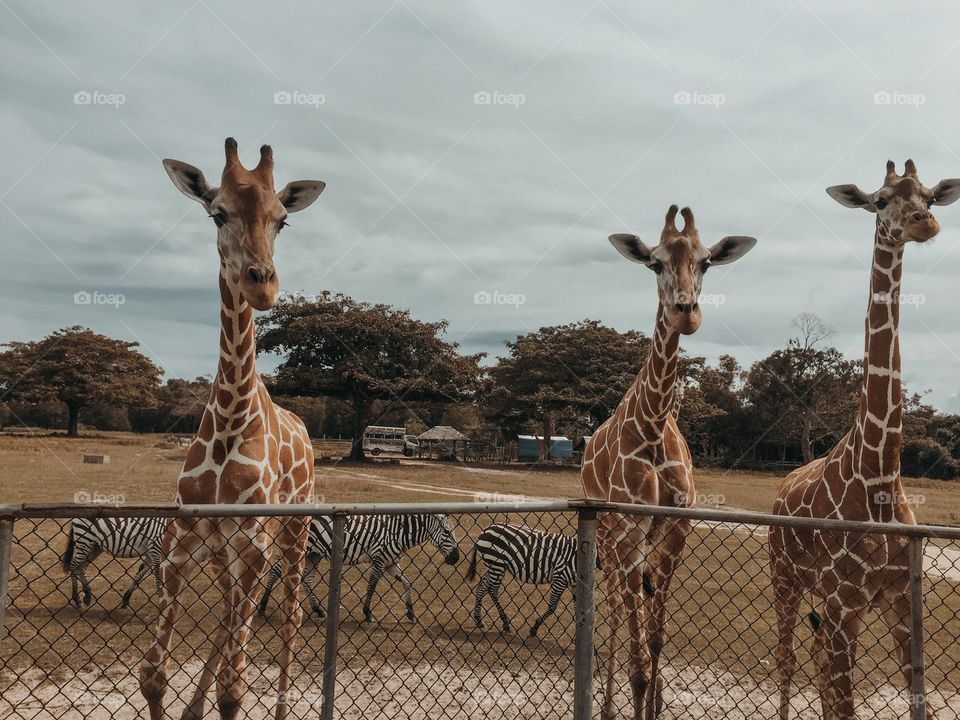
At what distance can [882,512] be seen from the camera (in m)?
5.04

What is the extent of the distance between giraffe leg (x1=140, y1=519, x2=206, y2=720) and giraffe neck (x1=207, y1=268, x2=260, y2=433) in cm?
87

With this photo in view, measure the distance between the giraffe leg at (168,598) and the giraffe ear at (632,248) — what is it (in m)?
4.33

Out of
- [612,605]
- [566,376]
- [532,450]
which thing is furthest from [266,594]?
[532,450]

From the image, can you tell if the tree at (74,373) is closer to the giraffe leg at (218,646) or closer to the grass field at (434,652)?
the grass field at (434,652)

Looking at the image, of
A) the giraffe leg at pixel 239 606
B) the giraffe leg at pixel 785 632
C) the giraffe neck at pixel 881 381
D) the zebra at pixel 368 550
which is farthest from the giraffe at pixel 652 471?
the zebra at pixel 368 550

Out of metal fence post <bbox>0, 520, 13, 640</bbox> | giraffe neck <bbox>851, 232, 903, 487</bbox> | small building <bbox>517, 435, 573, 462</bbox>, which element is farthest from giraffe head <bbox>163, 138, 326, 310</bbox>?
small building <bbox>517, 435, 573, 462</bbox>

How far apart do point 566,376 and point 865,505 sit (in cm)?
3939

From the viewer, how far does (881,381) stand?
5.50 m

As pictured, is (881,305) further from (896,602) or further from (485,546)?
(485,546)

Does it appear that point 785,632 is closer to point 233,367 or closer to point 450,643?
point 450,643

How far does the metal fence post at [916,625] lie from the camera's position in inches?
147

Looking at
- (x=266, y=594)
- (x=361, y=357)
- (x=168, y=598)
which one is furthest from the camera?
(x=361, y=357)

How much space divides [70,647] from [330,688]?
523 cm

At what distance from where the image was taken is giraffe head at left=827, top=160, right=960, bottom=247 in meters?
5.43
